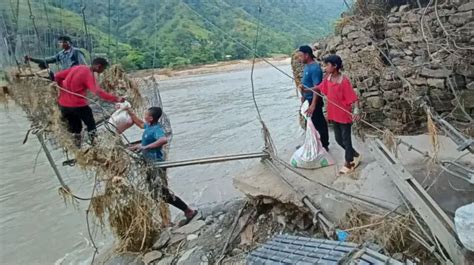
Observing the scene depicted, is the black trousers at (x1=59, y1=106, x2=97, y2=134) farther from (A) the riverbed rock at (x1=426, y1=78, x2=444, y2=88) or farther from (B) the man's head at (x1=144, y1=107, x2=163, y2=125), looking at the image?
(A) the riverbed rock at (x1=426, y1=78, x2=444, y2=88)

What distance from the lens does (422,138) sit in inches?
192

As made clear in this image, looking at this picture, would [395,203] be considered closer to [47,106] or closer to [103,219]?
[103,219]

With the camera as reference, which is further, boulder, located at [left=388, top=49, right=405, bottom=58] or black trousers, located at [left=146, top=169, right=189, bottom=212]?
boulder, located at [left=388, top=49, right=405, bottom=58]

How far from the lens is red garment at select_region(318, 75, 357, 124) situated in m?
4.44

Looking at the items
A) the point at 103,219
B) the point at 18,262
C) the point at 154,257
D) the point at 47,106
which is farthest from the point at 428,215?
the point at 18,262

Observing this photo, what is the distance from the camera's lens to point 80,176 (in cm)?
973

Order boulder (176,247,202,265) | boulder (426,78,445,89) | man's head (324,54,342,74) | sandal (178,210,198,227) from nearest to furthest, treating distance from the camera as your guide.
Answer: man's head (324,54,342,74)
boulder (176,247,202,265)
boulder (426,78,445,89)
sandal (178,210,198,227)

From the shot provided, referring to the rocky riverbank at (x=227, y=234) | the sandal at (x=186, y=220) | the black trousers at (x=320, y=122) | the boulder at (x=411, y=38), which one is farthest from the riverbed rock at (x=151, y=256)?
the boulder at (x=411, y=38)

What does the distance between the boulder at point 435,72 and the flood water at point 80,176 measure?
3196 millimetres

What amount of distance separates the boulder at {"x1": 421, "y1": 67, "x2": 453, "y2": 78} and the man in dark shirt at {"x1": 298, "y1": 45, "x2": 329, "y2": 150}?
1.51 meters

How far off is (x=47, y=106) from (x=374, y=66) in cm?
428

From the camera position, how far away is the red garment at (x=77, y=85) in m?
4.81

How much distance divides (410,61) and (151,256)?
4.02 metres

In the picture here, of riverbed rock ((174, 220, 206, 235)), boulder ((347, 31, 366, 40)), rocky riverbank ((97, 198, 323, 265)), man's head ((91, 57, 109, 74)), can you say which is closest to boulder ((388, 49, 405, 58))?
boulder ((347, 31, 366, 40))
